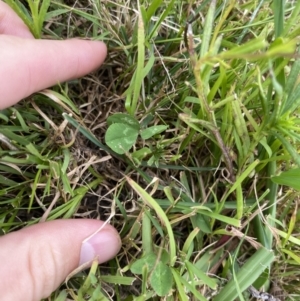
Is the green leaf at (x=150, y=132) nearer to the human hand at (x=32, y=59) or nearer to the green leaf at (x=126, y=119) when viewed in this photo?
the green leaf at (x=126, y=119)

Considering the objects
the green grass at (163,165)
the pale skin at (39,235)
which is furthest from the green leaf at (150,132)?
the pale skin at (39,235)

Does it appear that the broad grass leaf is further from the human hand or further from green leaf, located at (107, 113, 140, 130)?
the human hand

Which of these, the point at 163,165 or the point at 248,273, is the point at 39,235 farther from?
the point at 248,273

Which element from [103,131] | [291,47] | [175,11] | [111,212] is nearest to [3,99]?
[103,131]

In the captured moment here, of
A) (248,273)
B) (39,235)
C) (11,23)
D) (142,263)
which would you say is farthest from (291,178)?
(11,23)

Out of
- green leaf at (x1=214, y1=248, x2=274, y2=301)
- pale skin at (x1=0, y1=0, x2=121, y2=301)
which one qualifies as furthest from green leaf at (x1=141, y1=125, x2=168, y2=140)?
green leaf at (x1=214, y1=248, x2=274, y2=301)

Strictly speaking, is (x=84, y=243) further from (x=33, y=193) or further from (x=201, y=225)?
(x=201, y=225)
